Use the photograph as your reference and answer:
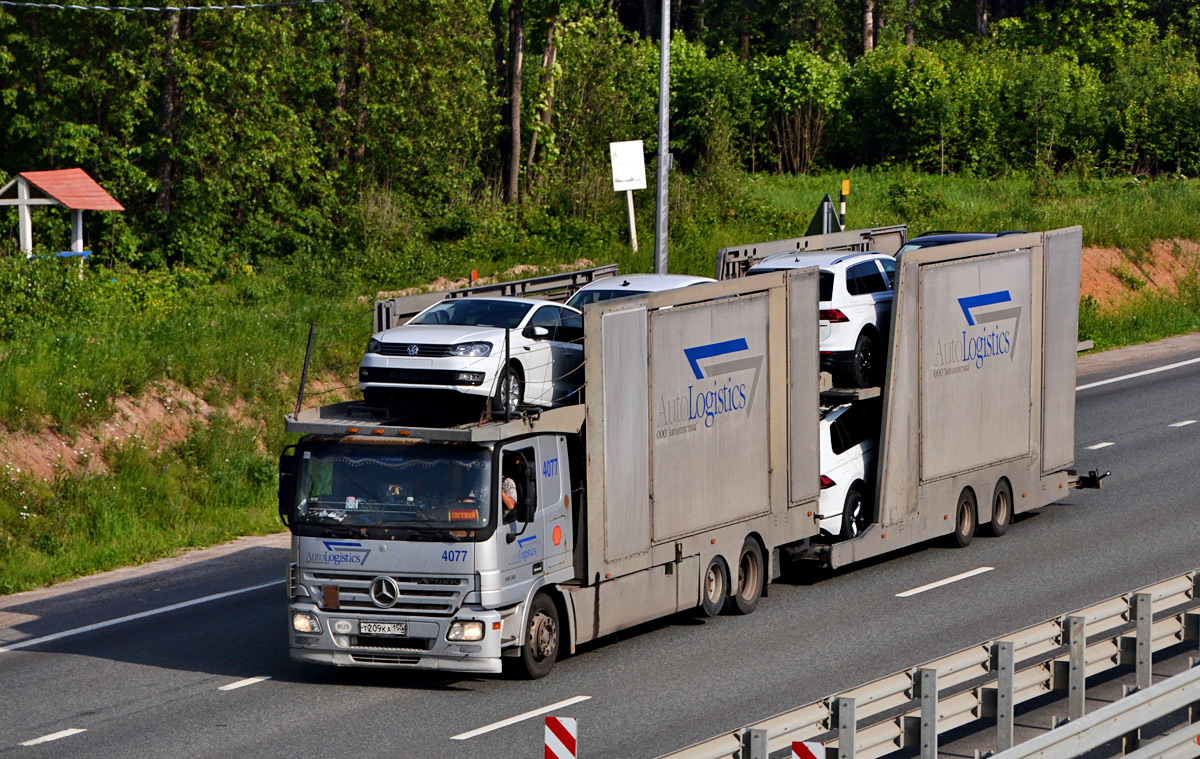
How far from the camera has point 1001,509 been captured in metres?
18.9

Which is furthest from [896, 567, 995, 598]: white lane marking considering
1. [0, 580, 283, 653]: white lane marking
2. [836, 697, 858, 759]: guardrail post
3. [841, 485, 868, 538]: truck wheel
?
[836, 697, 858, 759]: guardrail post

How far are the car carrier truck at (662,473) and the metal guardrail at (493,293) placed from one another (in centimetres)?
239

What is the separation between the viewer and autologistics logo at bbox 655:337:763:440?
14.5 metres

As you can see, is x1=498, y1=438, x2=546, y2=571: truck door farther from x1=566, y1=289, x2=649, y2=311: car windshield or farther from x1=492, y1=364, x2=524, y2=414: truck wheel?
x1=566, y1=289, x2=649, y2=311: car windshield

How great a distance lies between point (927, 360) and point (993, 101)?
3788 centimetres

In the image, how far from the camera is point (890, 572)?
17266 millimetres

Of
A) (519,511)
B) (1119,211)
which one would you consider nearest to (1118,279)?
(1119,211)

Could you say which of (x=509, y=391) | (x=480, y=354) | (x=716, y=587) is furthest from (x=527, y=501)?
(x=716, y=587)

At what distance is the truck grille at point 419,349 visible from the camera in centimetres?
1505

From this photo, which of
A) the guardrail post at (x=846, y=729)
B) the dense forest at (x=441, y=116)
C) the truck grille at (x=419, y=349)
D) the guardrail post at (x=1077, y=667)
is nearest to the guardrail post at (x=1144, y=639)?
the guardrail post at (x=1077, y=667)

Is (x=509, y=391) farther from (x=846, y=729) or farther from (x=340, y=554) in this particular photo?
(x=846, y=729)

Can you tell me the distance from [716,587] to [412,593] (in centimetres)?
375

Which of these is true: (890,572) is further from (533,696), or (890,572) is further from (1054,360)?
(533,696)

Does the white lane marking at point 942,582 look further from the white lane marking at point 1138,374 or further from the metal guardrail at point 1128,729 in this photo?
the white lane marking at point 1138,374
